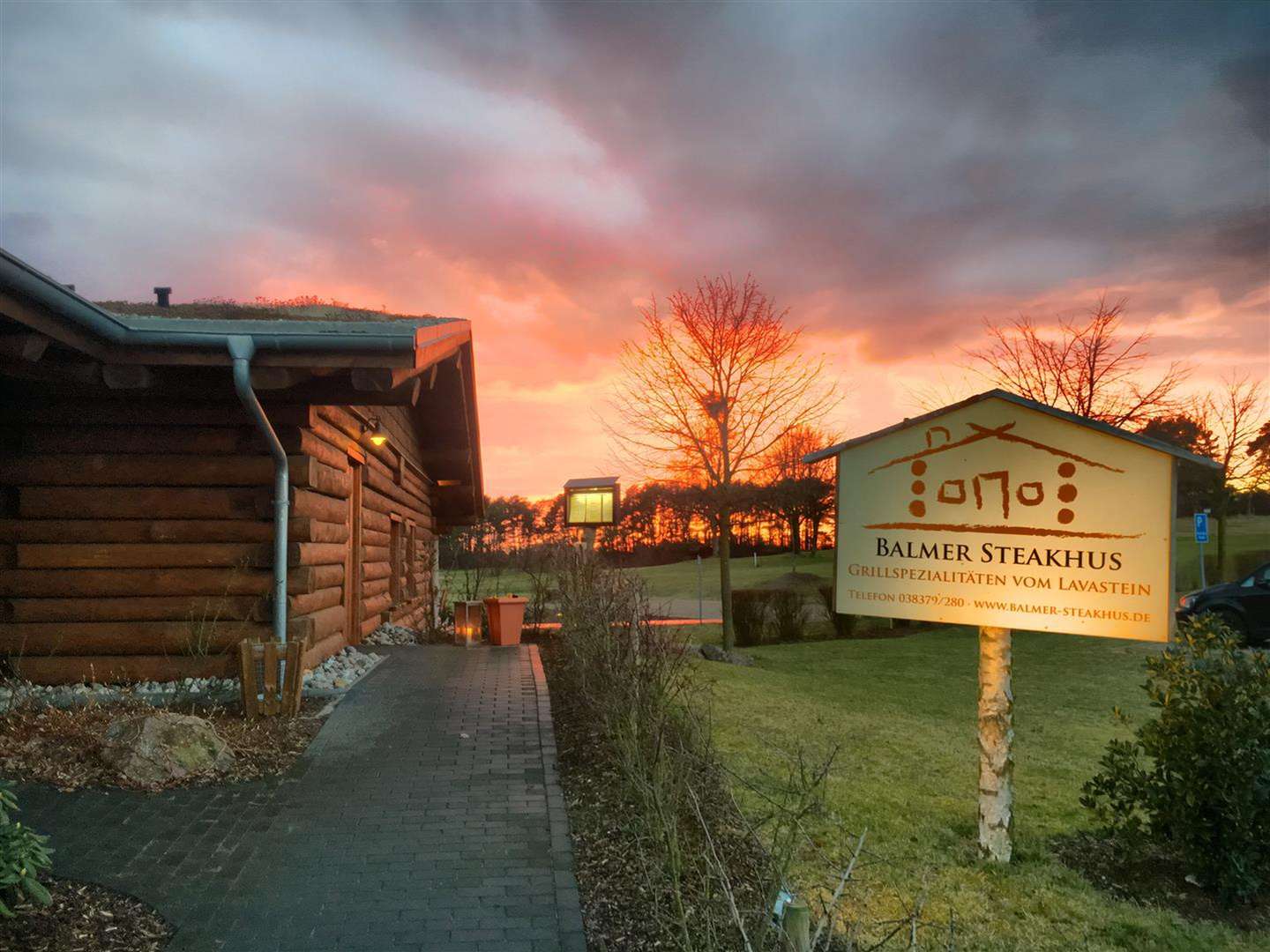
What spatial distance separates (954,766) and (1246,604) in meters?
12.0

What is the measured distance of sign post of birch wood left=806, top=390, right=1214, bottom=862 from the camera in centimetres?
464

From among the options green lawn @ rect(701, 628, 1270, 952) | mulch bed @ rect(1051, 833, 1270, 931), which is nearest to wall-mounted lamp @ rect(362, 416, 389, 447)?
green lawn @ rect(701, 628, 1270, 952)

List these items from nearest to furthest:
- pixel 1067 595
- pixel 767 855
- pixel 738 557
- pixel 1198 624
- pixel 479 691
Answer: pixel 767 855, pixel 1067 595, pixel 1198 624, pixel 479 691, pixel 738 557

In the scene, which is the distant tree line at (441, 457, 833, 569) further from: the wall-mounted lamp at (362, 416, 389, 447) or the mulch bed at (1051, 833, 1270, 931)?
the mulch bed at (1051, 833, 1270, 931)

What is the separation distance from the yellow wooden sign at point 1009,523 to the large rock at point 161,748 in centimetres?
434

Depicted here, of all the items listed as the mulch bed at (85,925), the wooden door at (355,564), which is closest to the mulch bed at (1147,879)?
the mulch bed at (85,925)

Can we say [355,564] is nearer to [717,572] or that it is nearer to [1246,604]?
[1246,604]

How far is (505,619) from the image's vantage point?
44.3ft

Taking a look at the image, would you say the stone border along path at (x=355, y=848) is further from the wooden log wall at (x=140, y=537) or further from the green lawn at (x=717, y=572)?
the green lawn at (x=717, y=572)

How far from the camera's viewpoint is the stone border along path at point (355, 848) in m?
3.70

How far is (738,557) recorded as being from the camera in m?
61.5

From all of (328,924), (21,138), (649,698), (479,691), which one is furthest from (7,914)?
(21,138)

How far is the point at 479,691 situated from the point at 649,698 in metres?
3.41

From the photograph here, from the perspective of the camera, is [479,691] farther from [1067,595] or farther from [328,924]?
[1067,595]
